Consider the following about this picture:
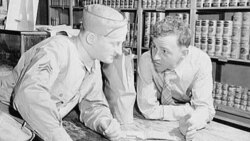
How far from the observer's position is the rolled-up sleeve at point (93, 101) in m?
1.17

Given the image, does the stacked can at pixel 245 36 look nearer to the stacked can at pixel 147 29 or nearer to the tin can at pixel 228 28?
the tin can at pixel 228 28

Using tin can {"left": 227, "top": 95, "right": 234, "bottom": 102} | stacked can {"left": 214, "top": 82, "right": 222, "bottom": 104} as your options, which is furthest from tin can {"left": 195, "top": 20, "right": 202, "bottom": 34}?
tin can {"left": 227, "top": 95, "right": 234, "bottom": 102}

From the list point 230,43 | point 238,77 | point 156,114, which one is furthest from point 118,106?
point 238,77

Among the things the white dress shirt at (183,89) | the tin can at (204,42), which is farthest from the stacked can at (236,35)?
the white dress shirt at (183,89)

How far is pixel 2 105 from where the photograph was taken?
1099mm

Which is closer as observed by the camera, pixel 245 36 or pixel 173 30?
pixel 173 30

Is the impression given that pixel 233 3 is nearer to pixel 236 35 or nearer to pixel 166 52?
pixel 236 35

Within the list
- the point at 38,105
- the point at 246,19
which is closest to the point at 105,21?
the point at 38,105

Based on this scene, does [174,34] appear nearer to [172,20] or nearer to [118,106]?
[172,20]

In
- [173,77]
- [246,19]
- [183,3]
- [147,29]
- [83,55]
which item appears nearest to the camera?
[83,55]

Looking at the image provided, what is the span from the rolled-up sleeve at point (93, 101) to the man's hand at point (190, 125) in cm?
28

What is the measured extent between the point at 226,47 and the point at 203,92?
4.37ft

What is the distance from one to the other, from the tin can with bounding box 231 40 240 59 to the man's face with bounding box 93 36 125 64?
69.6 inches

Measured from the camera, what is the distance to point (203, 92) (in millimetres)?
1416
